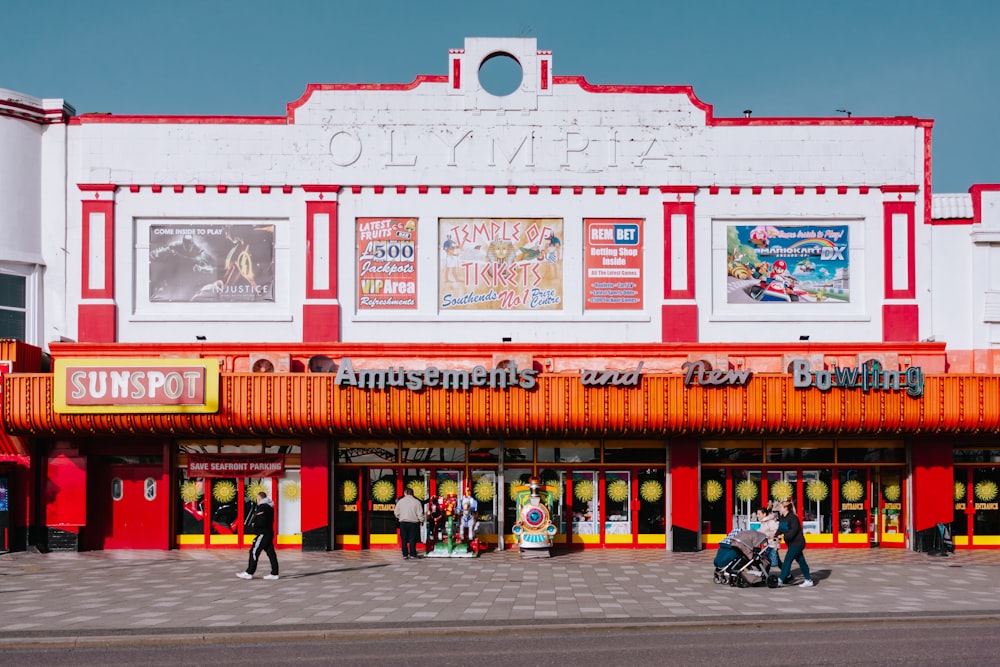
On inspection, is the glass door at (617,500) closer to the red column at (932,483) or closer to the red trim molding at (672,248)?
the red trim molding at (672,248)

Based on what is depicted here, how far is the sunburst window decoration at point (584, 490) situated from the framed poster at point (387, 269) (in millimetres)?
6639

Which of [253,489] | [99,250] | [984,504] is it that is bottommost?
[984,504]

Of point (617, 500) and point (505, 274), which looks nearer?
point (617, 500)

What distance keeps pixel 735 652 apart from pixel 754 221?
1773cm


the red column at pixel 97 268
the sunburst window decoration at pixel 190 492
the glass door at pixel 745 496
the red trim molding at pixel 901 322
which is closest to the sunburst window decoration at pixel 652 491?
the glass door at pixel 745 496

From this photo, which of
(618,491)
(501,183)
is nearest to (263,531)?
(618,491)

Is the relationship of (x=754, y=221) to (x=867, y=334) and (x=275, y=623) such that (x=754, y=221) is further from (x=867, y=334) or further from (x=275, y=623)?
(x=275, y=623)

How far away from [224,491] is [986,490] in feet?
68.1

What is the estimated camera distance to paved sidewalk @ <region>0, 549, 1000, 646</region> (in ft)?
60.8

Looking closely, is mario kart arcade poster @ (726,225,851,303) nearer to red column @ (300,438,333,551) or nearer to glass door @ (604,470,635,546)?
glass door @ (604,470,635,546)

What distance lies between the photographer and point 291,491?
30.8 m

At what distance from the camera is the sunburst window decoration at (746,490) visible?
101 feet

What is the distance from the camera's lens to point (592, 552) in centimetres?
3009

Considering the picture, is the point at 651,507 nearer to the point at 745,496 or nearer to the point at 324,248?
the point at 745,496
